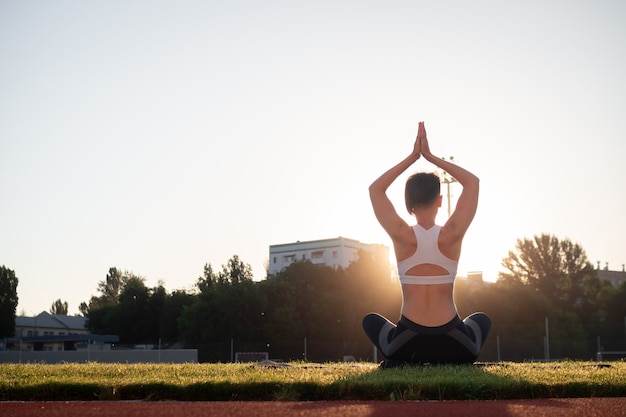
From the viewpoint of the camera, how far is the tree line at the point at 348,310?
1305 inches

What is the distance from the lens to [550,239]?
65.0m

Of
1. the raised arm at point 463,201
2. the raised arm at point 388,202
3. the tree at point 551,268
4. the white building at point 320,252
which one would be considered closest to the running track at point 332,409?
the raised arm at point 463,201

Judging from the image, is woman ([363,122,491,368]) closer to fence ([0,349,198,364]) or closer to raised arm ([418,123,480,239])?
raised arm ([418,123,480,239])

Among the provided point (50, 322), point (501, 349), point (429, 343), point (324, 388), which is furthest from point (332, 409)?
point (50, 322)

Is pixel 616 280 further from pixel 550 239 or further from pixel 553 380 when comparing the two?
pixel 553 380

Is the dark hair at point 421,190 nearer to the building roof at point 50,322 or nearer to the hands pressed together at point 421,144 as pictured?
the hands pressed together at point 421,144

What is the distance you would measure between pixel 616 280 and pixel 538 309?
82.1 meters

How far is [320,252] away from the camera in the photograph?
299 ft

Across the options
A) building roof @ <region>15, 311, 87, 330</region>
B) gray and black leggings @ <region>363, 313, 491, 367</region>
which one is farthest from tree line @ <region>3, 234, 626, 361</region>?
gray and black leggings @ <region>363, 313, 491, 367</region>

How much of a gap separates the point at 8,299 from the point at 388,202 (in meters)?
65.0

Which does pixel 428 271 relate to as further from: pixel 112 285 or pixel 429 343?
pixel 112 285

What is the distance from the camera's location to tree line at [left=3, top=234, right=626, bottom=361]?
109 feet

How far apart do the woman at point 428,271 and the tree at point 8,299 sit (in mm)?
64054

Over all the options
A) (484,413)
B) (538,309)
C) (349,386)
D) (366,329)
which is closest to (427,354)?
(366,329)
